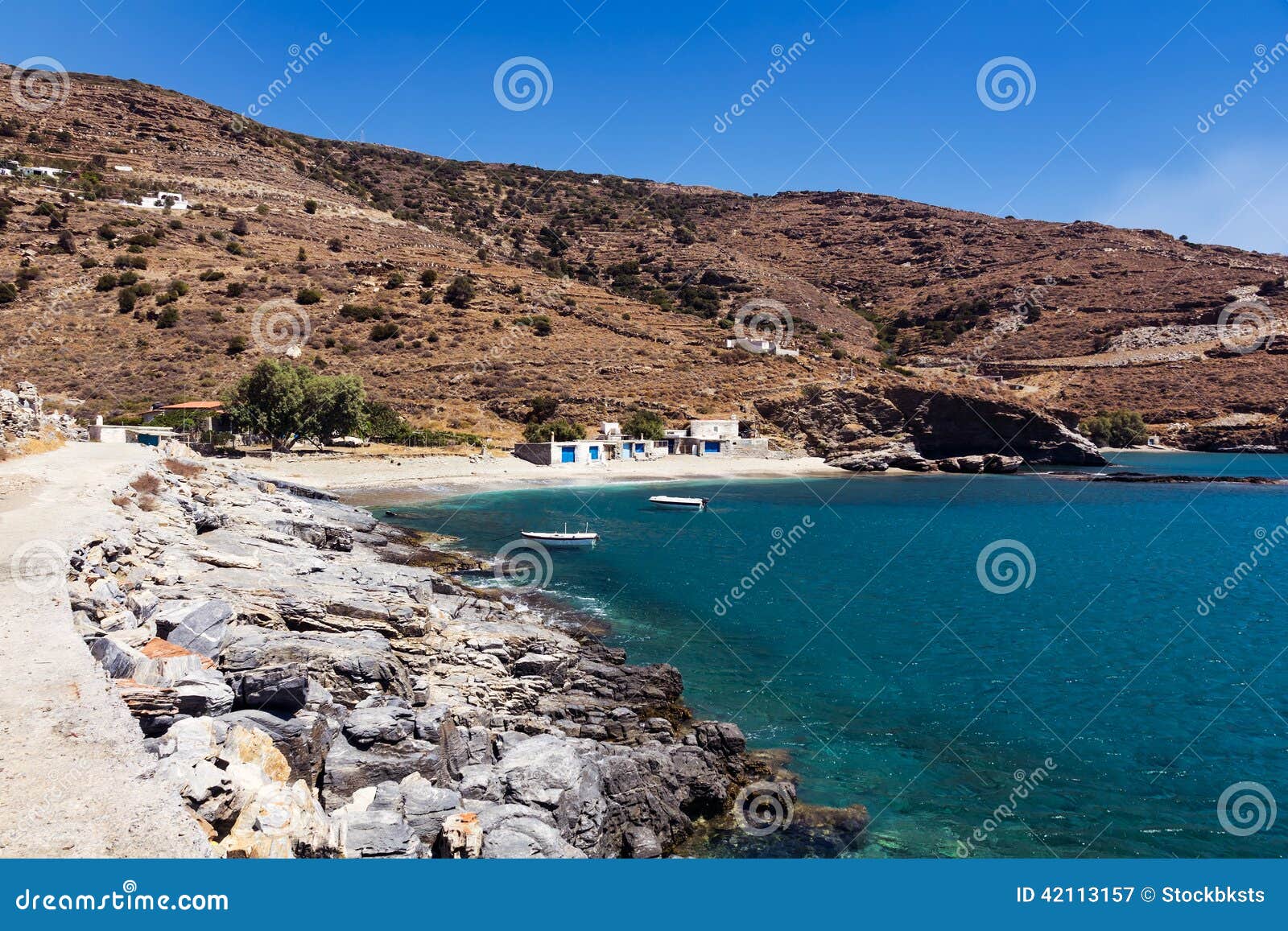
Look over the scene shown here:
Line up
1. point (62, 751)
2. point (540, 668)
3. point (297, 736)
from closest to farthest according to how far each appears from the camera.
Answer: point (62, 751)
point (297, 736)
point (540, 668)

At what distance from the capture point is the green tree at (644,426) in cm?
6650

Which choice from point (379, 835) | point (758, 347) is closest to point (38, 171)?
point (758, 347)

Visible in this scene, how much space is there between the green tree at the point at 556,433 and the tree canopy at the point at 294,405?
14.7 m

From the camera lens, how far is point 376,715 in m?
9.18

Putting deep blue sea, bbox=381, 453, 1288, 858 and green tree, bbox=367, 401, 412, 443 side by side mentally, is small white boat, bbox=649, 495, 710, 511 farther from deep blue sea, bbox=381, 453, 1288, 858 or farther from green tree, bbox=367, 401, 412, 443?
green tree, bbox=367, 401, 412, 443

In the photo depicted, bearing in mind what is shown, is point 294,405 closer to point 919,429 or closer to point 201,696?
point 201,696

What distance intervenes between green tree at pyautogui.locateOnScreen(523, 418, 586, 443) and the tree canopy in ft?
48.1

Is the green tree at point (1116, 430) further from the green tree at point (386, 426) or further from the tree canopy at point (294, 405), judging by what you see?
the tree canopy at point (294, 405)

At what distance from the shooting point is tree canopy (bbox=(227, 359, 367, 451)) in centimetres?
4853

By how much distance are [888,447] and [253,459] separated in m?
54.9

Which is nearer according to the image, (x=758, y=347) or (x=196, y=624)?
(x=196, y=624)

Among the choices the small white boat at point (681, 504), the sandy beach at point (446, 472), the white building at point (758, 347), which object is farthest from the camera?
the white building at point (758, 347)

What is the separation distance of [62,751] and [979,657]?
18208 millimetres

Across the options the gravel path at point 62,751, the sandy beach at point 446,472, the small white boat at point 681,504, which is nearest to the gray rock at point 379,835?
the gravel path at point 62,751
